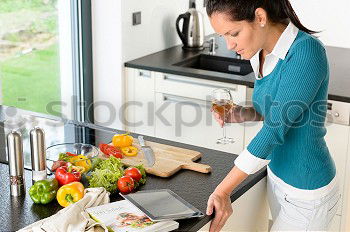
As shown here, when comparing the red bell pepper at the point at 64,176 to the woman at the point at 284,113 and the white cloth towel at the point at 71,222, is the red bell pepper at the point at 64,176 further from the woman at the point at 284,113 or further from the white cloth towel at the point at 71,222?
the woman at the point at 284,113

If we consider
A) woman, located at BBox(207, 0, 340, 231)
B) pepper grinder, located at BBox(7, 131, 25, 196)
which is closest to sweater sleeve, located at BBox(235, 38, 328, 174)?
woman, located at BBox(207, 0, 340, 231)

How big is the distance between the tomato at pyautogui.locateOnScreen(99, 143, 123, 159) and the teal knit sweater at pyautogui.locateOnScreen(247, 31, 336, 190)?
551 millimetres

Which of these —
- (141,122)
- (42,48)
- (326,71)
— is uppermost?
(326,71)

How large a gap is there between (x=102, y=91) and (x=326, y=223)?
6.01 feet

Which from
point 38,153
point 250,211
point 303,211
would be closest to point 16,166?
point 38,153

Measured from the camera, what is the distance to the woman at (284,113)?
1964 millimetres

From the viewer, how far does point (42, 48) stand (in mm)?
3432

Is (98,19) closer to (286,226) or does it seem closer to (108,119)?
(108,119)

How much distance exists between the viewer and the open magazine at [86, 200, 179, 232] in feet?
6.28

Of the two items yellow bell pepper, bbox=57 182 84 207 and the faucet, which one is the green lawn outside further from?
yellow bell pepper, bbox=57 182 84 207

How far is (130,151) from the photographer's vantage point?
2.49 m

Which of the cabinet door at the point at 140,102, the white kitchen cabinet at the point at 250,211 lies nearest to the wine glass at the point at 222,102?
the white kitchen cabinet at the point at 250,211

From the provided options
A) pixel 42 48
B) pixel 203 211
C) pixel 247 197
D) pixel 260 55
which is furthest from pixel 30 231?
pixel 42 48

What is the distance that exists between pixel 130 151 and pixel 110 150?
0.09 metres
